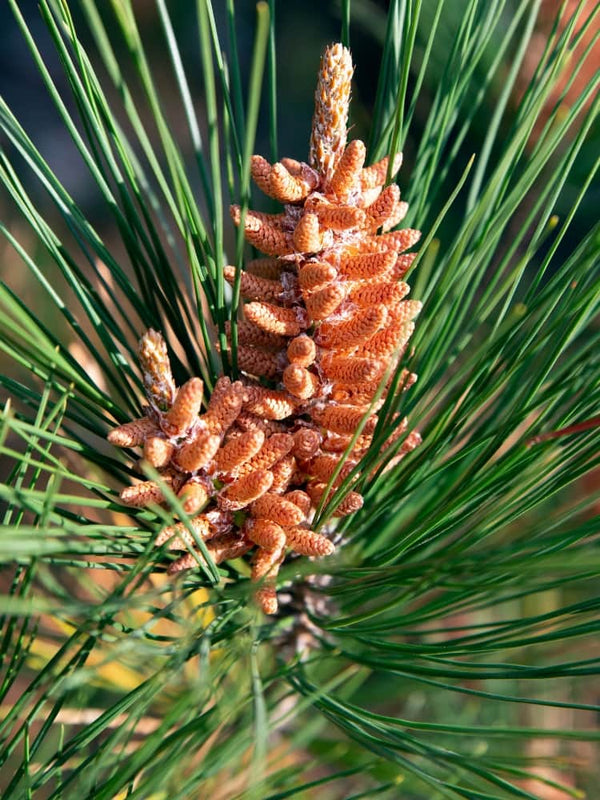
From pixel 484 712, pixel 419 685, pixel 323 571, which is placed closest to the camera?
pixel 323 571

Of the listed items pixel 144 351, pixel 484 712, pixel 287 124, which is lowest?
pixel 484 712

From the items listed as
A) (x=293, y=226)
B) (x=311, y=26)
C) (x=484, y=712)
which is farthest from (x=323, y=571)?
(x=311, y=26)

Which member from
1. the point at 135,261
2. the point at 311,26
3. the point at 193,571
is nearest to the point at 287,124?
the point at 311,26

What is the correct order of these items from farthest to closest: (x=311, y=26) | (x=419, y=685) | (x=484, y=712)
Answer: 1. (x=311, y=26)
2. (x=484, y=712)
3. (x=419, y=685)

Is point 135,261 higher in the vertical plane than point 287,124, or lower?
lower

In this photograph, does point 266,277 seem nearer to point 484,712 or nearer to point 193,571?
point 193,571

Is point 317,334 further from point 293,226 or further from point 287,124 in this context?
point 287,124

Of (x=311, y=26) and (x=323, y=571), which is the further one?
(x=311, y=26)
